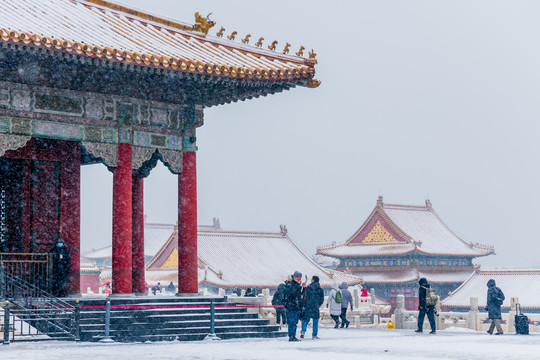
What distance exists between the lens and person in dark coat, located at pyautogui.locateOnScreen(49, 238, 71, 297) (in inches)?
790

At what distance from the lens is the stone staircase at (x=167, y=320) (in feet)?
59.1

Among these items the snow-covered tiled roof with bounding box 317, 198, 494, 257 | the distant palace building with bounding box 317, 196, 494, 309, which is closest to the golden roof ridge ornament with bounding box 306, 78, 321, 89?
the distant palace building with bounding box 317, 196, 494, 309

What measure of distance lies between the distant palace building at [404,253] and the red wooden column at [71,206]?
45.2 m

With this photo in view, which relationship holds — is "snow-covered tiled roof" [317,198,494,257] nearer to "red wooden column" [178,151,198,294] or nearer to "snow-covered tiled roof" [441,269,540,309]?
"snow-covered tiled roof" [441,269,540,309]

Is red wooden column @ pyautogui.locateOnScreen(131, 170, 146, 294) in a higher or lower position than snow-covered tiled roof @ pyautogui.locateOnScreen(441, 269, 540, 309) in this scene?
higher

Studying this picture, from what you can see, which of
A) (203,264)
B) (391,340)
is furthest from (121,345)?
(203,264)

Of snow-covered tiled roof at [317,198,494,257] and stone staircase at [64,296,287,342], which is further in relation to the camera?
snow-covered tiled roof at [317,198,494,257]

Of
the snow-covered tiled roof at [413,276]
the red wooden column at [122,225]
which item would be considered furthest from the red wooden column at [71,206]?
the snow-covered tiled roof at [413,276]

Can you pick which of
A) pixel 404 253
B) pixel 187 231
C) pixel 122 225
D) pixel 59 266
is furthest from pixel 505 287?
pixel 59 266

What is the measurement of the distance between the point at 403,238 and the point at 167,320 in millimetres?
49012

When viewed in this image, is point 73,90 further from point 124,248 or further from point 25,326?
point 25,326

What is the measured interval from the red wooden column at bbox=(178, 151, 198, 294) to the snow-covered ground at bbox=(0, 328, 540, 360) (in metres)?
2.73

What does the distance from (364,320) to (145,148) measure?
54.8 ft

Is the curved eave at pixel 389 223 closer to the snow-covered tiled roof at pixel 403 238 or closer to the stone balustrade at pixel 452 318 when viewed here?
the snow-covered tiled roof at pixel 403 238
